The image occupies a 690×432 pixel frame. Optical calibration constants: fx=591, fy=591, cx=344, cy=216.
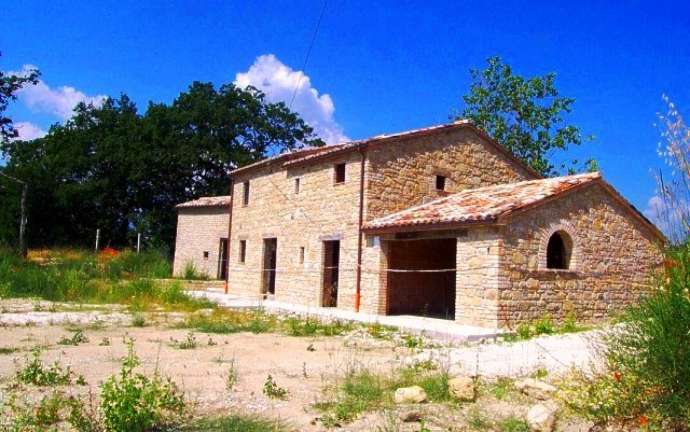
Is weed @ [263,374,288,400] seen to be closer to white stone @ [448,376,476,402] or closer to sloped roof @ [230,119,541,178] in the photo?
white stone @ [448,376,476,402]

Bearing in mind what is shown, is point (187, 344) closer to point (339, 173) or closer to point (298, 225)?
point (339, 173)

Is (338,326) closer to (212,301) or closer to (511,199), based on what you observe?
(511,199)

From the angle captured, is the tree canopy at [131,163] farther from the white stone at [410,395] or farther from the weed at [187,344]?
the white stone at [410,395]

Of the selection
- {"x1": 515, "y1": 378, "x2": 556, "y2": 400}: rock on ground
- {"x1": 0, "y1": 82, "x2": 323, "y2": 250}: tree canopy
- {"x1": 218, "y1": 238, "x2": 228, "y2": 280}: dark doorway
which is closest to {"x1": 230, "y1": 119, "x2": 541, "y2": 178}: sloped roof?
{"x1": 218, "y1": 238, "x2": 228, "y2": 280}: dark doorway

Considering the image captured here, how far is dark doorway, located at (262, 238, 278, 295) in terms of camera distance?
20.5 metres

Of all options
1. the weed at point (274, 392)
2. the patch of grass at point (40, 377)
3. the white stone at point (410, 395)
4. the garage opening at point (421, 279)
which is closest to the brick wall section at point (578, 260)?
the garage opening at point (421, 279)

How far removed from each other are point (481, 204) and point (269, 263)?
9.32 m

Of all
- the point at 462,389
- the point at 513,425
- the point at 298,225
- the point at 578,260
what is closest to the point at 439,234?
the point at 578,260

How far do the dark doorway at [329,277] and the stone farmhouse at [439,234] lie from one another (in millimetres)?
41

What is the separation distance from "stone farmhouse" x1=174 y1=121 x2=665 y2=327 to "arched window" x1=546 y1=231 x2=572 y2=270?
0.11 ft

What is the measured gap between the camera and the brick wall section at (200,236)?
89.3 feet

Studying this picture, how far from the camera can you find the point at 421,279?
16.5m

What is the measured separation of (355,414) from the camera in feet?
18.7

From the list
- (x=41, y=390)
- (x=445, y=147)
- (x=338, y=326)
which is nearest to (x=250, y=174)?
(x=445, y=147)
